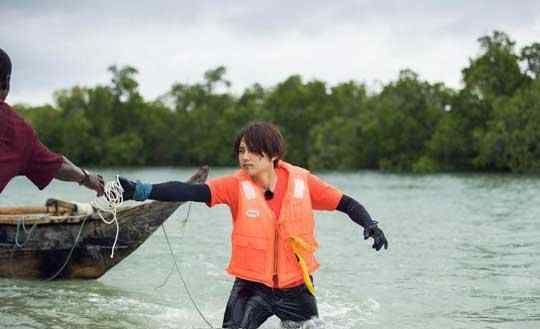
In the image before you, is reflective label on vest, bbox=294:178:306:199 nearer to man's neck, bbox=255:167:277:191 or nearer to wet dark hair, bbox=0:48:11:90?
man's neck, bbox=255:167:277:191

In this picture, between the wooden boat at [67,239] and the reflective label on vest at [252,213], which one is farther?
the wooden boat at [67,239]

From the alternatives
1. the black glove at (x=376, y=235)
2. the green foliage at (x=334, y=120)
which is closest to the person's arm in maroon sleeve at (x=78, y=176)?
the black glove at (x=376, y=235)

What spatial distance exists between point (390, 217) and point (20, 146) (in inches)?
644

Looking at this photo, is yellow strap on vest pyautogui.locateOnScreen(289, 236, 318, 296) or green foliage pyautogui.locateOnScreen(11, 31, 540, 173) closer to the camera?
yellow strap on vest pyautogui.locateOnScreen(289, 236, 318, 296)

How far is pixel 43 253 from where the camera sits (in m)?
9.10

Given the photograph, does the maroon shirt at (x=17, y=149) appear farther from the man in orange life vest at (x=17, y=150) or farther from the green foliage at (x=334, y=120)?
the green foliage at (x=334, y=120)

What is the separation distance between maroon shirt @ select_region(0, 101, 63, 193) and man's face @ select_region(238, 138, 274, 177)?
116 cm

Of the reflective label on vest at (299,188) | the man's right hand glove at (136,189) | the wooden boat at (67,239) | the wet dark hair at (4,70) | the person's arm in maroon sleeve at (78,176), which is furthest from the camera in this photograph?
the wooden boat at (67,239)

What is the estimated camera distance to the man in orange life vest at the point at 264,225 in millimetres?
4477

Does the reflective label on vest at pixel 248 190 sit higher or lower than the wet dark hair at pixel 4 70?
lower

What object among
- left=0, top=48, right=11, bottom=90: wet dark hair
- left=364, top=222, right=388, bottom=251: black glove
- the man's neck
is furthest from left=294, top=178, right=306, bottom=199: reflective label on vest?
left=0, top=48, right=11, bottom=90: wet dark hair

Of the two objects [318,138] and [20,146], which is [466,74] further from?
[20,146]

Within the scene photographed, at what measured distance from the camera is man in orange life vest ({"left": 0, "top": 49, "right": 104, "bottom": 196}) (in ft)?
13.9

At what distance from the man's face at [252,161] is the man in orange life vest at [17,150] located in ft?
3.71
